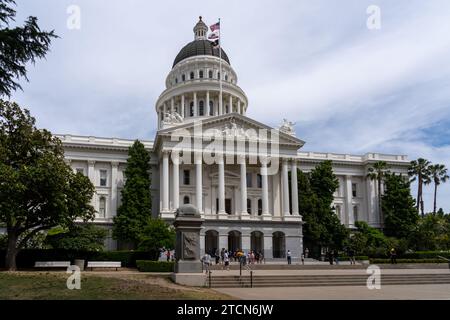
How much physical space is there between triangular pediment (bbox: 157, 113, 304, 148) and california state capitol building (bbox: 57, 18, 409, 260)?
13cm

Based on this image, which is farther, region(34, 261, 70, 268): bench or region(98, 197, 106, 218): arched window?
region(98, 197, 106, 218): arched window

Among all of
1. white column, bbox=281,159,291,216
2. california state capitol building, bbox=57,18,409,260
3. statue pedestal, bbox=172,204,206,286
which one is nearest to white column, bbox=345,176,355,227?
california state capitol building, bbox=57,18,409,260

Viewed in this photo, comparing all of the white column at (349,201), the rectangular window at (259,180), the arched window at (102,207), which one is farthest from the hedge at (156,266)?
the white column at (349,201)

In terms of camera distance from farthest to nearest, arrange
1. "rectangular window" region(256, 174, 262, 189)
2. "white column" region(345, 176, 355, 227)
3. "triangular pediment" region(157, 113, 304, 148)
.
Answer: "white column" region(345, 176, 355, 227)
"rectangular window" region(256, 174, 262, 189)
"triangular pediment" region(157, 113, 304, 148)

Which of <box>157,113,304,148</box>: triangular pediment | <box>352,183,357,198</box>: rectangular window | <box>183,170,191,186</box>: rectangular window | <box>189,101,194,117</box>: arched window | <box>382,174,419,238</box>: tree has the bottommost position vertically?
<box>382,174,419,238</box>: tree

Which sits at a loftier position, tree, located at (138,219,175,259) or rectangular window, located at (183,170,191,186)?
rectangular window, located at (183,170,191,186)

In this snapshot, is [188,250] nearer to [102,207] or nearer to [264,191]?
[264,191]

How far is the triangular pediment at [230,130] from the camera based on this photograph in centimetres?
5925

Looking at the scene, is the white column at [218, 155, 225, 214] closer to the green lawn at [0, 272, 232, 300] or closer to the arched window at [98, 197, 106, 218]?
the arched window at [98, 197, 106, 218]

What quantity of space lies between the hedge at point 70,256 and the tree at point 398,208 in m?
38.8

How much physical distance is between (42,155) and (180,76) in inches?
1931

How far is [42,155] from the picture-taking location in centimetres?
3628

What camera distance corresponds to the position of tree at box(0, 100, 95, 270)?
33.1 metres

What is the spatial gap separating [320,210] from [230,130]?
16287 millimetres
